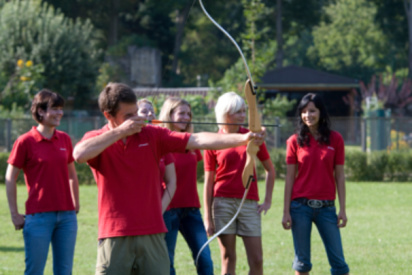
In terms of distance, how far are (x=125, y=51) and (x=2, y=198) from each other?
30.8 m

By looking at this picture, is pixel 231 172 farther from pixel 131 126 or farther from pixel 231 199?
pixel 131 126

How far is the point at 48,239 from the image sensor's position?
4926mm

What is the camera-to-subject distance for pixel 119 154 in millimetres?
3748

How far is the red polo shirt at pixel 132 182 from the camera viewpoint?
12.2 feet

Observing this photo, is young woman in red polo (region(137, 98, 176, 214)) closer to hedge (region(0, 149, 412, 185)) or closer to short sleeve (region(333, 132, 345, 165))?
short sleeve (region(333, 132, 345, 165))

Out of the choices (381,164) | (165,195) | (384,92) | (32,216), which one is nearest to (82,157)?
(165,195)

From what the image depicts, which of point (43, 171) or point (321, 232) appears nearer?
point (43, 171)

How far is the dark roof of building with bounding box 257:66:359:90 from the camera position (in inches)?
1547

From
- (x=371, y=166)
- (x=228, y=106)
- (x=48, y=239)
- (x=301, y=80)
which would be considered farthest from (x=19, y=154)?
(x=301, y=80)

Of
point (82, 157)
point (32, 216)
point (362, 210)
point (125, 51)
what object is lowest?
point (362, 210)

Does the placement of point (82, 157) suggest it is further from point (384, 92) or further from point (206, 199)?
point (384, 92)

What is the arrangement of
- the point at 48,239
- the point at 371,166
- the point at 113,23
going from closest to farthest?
the point at 48,239
the point at 371,166
the point at 113,23

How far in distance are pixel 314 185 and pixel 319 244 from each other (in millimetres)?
3883

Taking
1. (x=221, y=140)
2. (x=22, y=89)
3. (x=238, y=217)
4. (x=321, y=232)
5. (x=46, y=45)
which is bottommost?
(x=321, y=232)
